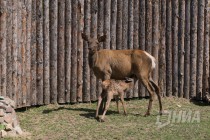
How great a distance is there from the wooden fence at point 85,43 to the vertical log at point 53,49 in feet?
0.08

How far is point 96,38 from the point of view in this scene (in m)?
11.6

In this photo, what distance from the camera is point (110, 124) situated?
1004cm

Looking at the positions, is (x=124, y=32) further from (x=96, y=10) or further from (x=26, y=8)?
(x=26, y=8)

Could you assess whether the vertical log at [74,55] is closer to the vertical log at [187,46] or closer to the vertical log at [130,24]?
the vertical log at [130,24]

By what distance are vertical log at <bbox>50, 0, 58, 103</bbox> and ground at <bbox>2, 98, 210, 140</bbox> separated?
0.42 metres

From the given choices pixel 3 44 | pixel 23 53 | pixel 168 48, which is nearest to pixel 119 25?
pixel 168 48

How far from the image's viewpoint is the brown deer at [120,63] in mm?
11016

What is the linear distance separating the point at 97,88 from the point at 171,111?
2012mm

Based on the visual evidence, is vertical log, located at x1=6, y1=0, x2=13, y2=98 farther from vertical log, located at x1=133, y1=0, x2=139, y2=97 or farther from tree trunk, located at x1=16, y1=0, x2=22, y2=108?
vertical log, located at x1=133, y1=0, x2=139, y2=97

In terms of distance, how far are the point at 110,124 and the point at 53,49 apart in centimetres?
264

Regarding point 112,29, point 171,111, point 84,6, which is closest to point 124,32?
point 112,29

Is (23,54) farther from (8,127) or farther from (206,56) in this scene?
(206,56)

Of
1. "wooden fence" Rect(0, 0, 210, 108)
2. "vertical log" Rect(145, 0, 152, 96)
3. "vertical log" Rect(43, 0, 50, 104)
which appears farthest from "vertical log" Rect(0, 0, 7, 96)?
"vertical log" Rect(145, 0, 152, 96)

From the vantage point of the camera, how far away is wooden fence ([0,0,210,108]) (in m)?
11.0
